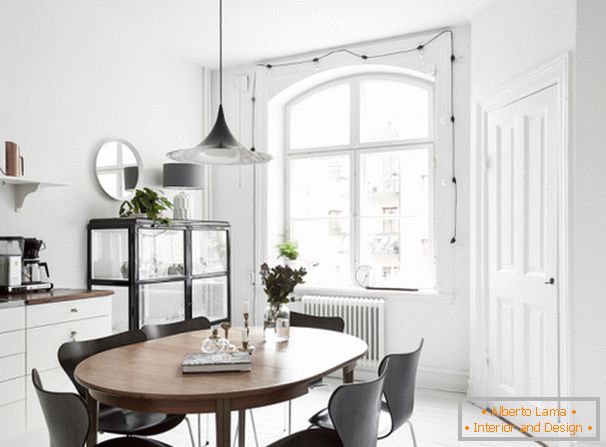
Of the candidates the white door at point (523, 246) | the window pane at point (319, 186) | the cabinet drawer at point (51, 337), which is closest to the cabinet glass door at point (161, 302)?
the cabinet drawer at point (51, 337)

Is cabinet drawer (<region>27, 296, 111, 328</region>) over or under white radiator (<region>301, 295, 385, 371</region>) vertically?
over

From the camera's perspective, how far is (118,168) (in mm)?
4344

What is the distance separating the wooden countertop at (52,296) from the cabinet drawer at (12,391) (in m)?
0.46

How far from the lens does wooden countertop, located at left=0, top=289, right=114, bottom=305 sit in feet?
10.1

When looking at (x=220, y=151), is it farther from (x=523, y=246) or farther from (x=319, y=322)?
(x=523, y=246)

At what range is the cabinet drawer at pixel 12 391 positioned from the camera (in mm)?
2936

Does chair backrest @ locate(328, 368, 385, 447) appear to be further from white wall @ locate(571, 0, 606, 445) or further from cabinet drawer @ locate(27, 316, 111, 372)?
cabinet drawer @ locate(27, 316, 111, 372)

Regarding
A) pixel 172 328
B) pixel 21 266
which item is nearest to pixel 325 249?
pixel 172 328

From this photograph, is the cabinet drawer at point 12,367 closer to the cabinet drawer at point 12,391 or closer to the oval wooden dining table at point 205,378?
the cabinet drawer at point 12,391

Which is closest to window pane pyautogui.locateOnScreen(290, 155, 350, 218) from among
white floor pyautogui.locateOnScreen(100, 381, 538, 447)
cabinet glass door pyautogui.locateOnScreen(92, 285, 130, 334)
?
white floor pyautogui.locateOnScreen(100, 381, 538, 447)

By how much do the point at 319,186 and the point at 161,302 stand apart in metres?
1.95

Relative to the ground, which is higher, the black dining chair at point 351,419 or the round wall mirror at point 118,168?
the round wall mirror at point 118,168

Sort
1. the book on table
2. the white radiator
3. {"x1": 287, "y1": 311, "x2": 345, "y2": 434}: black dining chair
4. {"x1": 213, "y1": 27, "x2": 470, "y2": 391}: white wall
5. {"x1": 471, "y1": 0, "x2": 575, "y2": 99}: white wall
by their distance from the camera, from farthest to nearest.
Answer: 1. the white radiator
2. {"x1": 213, "y1": 27, "x2": 470, "y2": 391}: white wall
3. {"x1": 287, "y1": 311, "x2": 345, "y2": 434}: black dining chair
4. {"x1": 471, "y1": 0, "x2": 575, "y2": 99}: white wall
5. the book on table

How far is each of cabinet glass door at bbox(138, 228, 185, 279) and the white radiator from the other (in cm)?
133
